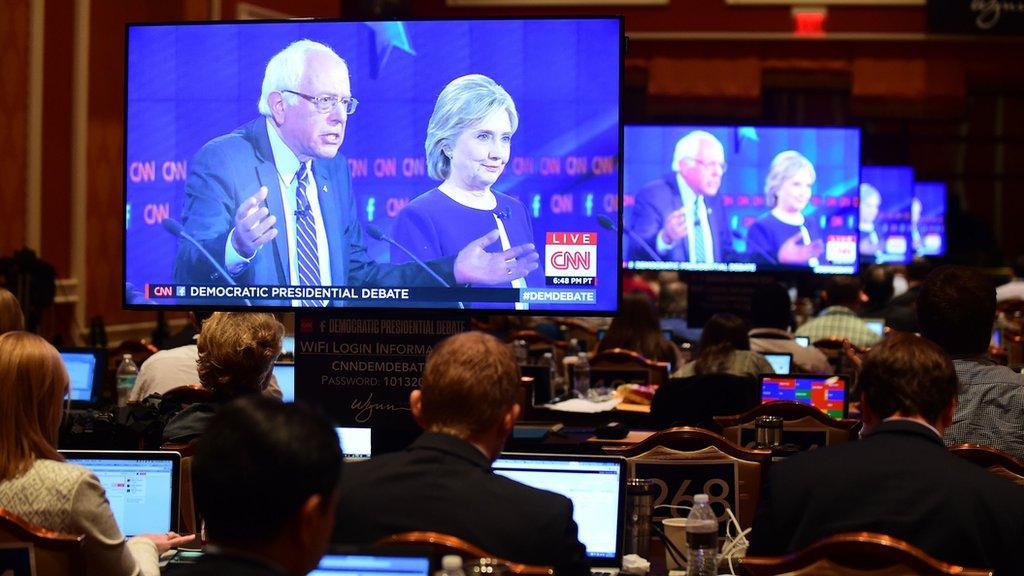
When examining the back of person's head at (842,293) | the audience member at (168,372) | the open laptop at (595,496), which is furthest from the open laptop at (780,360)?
the open laptop at (595,496)

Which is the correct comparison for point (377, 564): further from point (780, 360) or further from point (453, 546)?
point (780, 360)

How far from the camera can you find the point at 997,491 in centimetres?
286

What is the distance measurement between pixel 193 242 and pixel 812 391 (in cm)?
350

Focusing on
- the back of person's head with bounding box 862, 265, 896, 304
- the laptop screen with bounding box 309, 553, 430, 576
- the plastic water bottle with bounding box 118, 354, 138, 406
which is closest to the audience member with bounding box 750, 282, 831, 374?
the back of person's head with bounding box 862, 265, 896, 304

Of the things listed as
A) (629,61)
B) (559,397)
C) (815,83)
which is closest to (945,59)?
(815,83)

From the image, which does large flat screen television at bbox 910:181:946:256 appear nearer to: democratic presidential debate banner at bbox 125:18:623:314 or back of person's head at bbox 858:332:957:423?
democratic presidential debate banner at bbox 125:18:623:314

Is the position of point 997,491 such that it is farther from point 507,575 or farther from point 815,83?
point 815,83

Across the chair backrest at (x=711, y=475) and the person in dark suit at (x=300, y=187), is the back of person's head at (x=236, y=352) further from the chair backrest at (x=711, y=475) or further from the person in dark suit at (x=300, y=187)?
the chair backrest at (x=711, y=475)

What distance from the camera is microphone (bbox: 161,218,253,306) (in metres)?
4.36

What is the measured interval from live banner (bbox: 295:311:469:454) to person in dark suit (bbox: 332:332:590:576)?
1590mm

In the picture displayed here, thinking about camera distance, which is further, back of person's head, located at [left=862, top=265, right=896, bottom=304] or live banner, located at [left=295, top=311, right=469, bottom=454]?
back of person's head, located at [left=862, top=265, right=896, bottom=304]

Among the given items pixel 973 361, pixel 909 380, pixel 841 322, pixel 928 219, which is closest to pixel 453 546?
pixel 909 380

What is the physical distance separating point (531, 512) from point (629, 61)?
16.7m

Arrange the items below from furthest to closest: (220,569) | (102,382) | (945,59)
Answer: (945,59) < (102,382) < (220,569)
